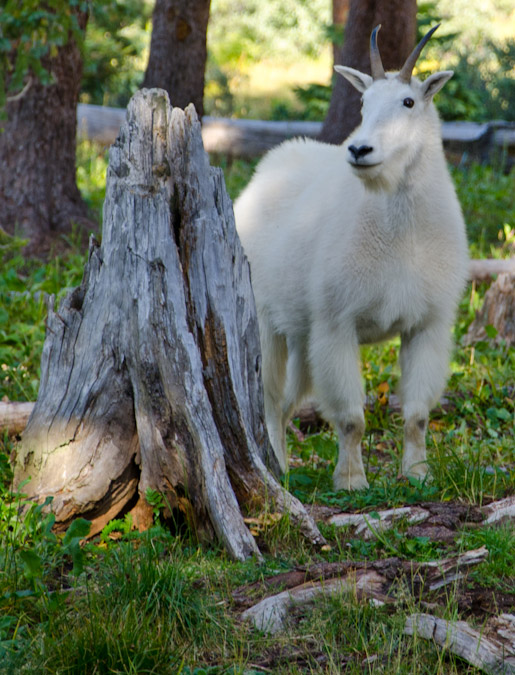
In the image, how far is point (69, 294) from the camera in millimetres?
4004

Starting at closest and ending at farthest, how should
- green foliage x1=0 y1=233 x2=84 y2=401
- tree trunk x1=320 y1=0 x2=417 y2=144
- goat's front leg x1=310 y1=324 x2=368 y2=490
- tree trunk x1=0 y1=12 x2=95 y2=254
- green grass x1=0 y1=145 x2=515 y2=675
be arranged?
green grass x1=0 y1=145 x2=515 y2=675 → goat's front leg x1=310 y1=324 x2=368 y2=490 → green foliage x1=0 y1=233 x2=84 y2=401 → tree trunk x1=0 y1=12 x2=95 y2=254 → tree trunk x1=320 y1=0 x2=417 y2=144

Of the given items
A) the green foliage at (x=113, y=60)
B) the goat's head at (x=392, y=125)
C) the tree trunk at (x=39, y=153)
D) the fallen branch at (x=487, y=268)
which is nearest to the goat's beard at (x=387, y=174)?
the goat's head at (x=392, y=125)

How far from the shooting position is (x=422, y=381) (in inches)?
203

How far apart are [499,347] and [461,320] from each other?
81cm

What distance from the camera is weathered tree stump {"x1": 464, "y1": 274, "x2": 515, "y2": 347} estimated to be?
23.9 ft

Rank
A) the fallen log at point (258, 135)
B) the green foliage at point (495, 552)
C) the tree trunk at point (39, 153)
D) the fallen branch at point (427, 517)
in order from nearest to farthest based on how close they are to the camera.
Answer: the green foliage at point (495, 552) < the fallen branch at point (427, 517) < the tree trunk at point (39, 153) < the fallen log at point (258, 135)

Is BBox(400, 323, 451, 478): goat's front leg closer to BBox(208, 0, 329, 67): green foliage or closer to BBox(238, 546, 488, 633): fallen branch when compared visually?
BBox(238, 546, 488, 633): fallen branch

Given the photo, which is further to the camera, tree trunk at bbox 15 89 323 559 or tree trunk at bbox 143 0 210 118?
tree trunk at bbox 143 0 210 118

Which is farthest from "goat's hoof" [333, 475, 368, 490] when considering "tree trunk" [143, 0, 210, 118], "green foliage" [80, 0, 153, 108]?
"green foliage" [80, 0, 153, 108]

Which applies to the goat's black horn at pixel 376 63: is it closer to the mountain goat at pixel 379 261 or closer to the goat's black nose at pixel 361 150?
the mountain goat at pixel 379 261

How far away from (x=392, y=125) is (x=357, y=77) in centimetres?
61

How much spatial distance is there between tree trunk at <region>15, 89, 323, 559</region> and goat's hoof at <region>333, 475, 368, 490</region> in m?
Result: 0.97

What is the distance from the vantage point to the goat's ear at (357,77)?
16.8ft

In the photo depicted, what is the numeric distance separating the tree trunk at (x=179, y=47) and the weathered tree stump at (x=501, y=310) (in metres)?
5.00
